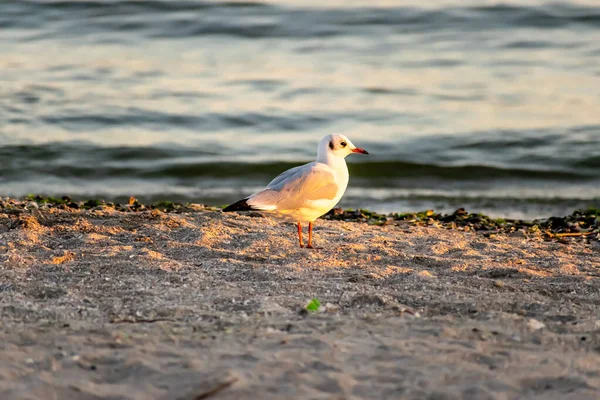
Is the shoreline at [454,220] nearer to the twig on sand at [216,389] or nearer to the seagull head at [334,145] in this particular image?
the seagull head at [334,145]

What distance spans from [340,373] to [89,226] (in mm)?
3319

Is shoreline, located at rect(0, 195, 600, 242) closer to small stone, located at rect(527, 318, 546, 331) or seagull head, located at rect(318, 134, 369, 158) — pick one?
seagull head, located at rect(318, 134, 369, 158)

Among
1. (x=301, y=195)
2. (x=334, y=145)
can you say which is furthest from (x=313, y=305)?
(x=334, y=145)

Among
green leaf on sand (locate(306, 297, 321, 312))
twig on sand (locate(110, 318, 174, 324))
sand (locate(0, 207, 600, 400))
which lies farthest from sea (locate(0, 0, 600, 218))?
twig on sand (locate(110, 318, 174, 324))

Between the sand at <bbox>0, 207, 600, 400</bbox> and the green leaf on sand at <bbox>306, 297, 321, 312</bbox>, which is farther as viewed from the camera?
the green leaf on sand at <bbox>306, 297, 321, 312</bbox>

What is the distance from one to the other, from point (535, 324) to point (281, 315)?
136 centimetres

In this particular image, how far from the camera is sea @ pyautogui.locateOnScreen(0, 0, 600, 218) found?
41.2 ft

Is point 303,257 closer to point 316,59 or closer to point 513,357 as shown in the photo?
point 513,357

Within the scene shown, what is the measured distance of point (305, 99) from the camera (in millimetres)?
15484

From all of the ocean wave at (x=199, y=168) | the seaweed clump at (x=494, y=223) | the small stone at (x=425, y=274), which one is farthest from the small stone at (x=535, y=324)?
the ocean wave at (x=199, y=168)

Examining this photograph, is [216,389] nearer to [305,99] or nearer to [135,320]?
[135,320]

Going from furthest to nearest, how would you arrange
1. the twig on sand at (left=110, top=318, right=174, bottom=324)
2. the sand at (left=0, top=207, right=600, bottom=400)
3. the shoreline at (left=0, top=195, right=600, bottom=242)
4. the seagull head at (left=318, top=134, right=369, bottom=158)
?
the shoreline at (left=0, top=195, right=600, bottom=242)
the seagull head at (left=318, top=134, right=369, bottom=158)
the twig on sand at (left=110, top=318, right=174, bottom=324)
the sand at (left=0, top=207, right=600, bottom=400)

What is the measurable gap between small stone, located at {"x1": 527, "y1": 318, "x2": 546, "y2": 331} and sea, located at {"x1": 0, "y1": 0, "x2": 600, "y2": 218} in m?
5.91

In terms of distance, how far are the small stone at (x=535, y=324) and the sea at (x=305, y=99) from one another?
5909 millimetres
